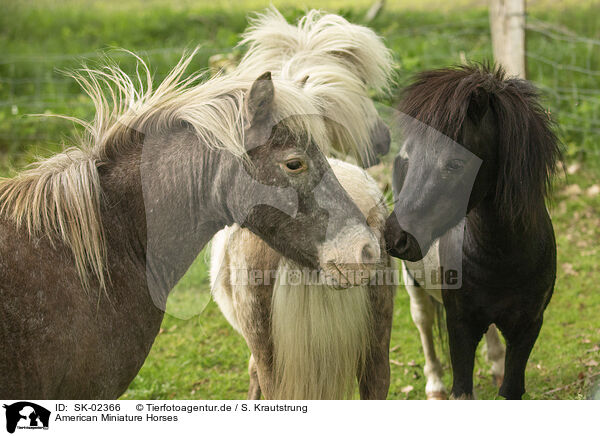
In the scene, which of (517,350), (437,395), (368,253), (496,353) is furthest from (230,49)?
(368,253)

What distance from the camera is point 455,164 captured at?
2.87 m

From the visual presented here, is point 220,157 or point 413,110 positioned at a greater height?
point 413,110

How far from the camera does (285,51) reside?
4.24 meters

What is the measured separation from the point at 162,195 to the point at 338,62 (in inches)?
81.4

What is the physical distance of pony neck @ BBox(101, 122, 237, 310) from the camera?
8.26ft

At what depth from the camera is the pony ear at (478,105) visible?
9.58 feet

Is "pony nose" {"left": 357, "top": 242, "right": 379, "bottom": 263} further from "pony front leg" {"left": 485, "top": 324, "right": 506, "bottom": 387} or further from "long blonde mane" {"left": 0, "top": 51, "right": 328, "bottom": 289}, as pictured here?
"pony front leg" {"left": 485, "top": 324, "right": 506, "bottom": 387}

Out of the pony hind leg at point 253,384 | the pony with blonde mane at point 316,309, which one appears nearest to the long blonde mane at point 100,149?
the pony with blonde mane at point 316,309
